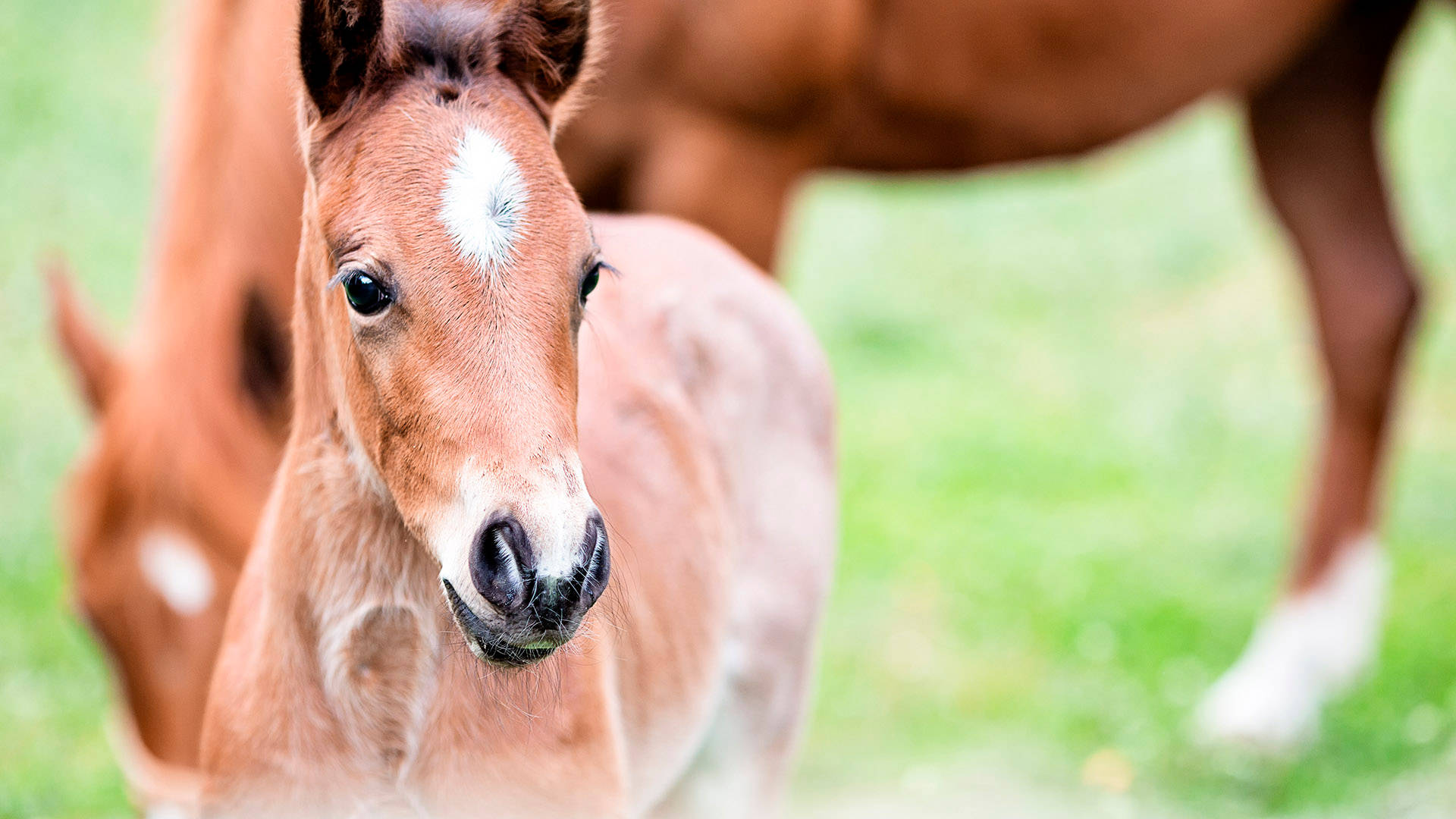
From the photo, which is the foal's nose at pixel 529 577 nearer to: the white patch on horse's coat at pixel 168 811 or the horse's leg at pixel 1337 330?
the white patch on horse's coat at pixel 168 811

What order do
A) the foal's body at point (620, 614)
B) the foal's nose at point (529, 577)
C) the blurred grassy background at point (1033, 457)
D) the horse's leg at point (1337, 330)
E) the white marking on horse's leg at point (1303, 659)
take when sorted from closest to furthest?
the foal's nose at point (529, 577) → the foal's body at point (620, 614) → the blurred grassy background at point (1033, 457) → the white marking on horse's leg at point (1303, 659) → the horse's leg at point (1337, 330)

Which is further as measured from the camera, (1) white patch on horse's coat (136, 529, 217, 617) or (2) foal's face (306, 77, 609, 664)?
(1) white patch on horse's coat (136, 529, 217, 617)

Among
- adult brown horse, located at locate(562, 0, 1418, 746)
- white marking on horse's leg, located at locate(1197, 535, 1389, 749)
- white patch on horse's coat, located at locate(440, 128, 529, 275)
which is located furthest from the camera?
white marking on horse's leg, located at locate(1197, 535, 1389, 749)

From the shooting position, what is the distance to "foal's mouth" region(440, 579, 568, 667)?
5.08 ft

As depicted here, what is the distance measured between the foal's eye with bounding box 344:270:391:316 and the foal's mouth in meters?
0.34

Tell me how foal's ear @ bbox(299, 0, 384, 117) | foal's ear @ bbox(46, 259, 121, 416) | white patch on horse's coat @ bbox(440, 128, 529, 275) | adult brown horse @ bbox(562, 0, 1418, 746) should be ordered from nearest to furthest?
1. white patch on horse's coat @ bbox(440, 128, 529, 275)
2. foal's ear @ bbox(299, 0, 384, 117)
3. foal's ear @ bbox(46, 259, 121, 416)
4. adult brown horse @ bbox(562, 0, 1418, 746)

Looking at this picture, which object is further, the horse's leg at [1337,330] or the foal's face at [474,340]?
the horse's leg at [1337,330]

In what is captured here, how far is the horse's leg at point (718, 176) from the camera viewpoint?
3.43 meters

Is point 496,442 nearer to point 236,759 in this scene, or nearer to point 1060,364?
point 236,759

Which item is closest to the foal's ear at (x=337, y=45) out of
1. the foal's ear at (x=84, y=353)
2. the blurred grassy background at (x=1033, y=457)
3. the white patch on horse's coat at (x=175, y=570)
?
the white patch on horse's coat at (x=175, y=570)

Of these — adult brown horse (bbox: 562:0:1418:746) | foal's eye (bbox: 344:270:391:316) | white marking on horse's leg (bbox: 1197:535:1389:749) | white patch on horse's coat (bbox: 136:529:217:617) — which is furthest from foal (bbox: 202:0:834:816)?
white marking on horse's leg (bbox: 1197:535:1389:749)

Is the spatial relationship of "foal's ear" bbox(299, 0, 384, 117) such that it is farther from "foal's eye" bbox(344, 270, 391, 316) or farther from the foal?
"foal's eye" bbox(344, 270, 391, 316)

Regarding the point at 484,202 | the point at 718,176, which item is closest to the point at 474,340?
the point at 484,202

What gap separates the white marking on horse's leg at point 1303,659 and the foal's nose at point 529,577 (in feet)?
9.80
